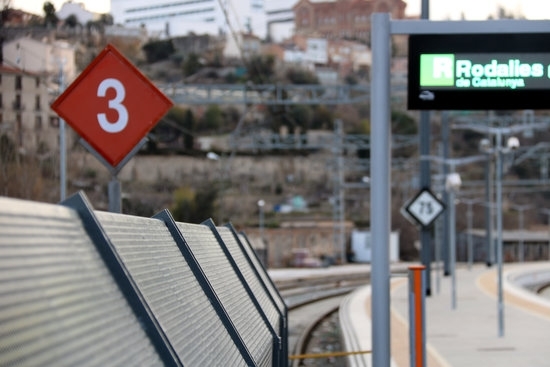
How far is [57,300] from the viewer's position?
3.65 m

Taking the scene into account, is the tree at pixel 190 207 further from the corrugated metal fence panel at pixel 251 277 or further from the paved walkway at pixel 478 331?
the corrugated metal fence panel at pixel 251 277

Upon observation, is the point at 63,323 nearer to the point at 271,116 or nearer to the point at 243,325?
the point at 243,325

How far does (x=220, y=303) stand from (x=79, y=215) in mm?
2519

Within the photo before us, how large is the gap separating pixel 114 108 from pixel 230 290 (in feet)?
5.84

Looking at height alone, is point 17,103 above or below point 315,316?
above

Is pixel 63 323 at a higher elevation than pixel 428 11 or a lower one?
lower

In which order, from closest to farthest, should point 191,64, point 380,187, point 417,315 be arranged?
point 417,315, point 380,187, point 191,64

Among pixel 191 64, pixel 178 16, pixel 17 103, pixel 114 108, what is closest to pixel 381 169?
pixel 114 108

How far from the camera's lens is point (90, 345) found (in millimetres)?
3809

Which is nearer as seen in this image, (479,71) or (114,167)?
(114,167)

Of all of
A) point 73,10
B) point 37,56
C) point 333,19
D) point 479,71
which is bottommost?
point 479,71

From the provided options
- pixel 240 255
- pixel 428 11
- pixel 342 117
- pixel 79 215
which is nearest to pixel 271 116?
pixel 342 117

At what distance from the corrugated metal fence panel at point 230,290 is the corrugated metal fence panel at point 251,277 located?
92cm

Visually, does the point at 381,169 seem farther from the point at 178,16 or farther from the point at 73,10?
the point at 178,16
